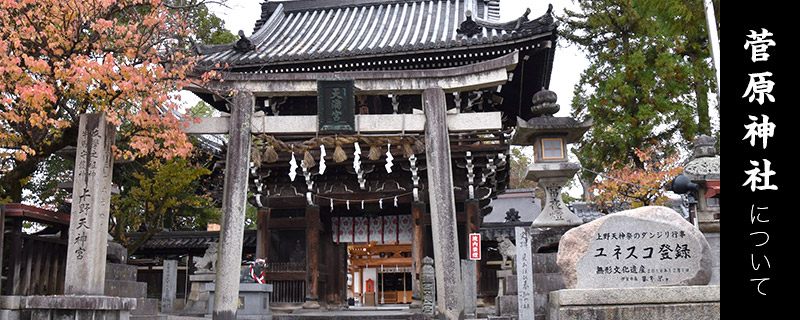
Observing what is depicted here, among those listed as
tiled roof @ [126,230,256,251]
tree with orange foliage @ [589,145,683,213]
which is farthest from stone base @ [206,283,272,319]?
tree with orange foliage @ [589,145,683,213]

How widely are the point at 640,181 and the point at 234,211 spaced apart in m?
13.8

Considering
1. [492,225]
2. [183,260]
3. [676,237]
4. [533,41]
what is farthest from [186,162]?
[676,237]

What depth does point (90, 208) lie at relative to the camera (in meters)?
8.61

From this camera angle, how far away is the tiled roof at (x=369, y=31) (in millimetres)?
14446

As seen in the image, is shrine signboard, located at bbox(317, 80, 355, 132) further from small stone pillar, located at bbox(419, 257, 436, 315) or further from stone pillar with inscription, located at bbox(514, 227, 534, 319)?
stone pillar with inscription, located at bbox(514, 227, 534, 319)

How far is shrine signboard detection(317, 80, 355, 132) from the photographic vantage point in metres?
11.1

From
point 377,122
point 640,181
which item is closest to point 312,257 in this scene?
point 377,122

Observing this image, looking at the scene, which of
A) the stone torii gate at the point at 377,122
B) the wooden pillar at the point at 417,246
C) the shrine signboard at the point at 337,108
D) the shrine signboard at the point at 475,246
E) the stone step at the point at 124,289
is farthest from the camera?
the wooden pillar at the point at 417,246

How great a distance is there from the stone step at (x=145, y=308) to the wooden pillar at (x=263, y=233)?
5.94m

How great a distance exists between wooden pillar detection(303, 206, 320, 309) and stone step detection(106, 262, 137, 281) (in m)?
5.84
